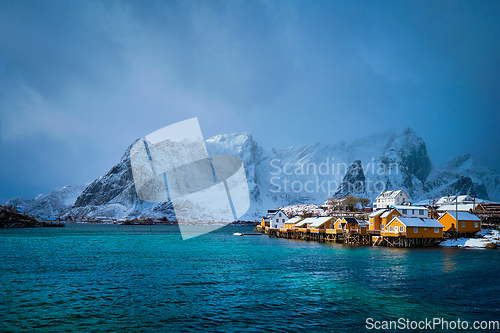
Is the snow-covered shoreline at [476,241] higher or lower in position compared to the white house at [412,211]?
lower

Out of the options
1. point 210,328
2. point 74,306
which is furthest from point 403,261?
point 74,306

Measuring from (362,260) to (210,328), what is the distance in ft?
109

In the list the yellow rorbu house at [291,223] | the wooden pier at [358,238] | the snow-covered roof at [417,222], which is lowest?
the wooden pier at [358,238]

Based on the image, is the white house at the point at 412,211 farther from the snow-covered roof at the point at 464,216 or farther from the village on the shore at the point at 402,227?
the snow-covered roof at the point at 464,216

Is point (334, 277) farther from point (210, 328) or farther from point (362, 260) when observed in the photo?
point (210, 328)

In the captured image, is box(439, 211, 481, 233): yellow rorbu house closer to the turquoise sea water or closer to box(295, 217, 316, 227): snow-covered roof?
the turquoise sea water

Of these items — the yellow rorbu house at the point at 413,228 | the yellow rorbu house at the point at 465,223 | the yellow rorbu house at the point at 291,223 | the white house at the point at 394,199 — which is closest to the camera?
the yellow rorbu house at the point at 413,228

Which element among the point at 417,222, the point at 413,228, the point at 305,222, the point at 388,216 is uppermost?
the point at 388,216

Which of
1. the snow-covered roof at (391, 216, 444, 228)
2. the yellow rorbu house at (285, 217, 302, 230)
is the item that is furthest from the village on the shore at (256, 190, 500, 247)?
the yellow rorbu house at (285, 217, 302, 230)

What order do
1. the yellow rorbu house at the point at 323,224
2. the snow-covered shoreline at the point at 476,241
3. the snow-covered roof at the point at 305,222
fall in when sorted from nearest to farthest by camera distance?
the snow-covered shoreline at the point at 476,241 < the yellow rorbu house at the point at 323,224 < the snow-covered roof at the point at 305,222

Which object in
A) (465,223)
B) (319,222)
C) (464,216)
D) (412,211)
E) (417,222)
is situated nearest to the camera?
(417,222)

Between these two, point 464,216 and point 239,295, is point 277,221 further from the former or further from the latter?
point 239,295

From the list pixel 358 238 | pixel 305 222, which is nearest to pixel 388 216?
pixel 358 238

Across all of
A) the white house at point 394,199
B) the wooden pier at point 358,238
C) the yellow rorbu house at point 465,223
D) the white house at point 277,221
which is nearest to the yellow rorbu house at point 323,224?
the wooden pier at point 358,238
